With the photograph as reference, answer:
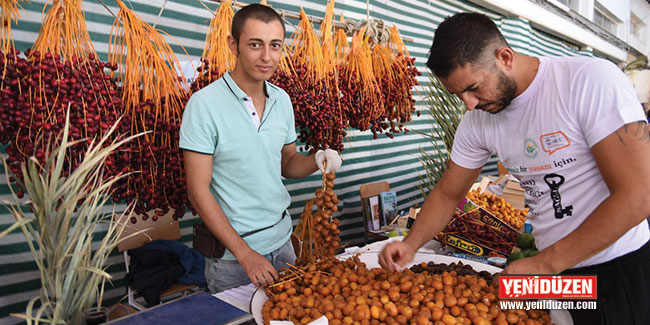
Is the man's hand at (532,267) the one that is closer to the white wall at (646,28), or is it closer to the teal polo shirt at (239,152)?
the teal polo shirt at (239,152)

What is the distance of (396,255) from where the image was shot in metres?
1.69

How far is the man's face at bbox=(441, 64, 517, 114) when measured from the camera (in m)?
1.26

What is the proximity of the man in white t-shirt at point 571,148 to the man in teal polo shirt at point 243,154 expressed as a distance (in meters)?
0.71

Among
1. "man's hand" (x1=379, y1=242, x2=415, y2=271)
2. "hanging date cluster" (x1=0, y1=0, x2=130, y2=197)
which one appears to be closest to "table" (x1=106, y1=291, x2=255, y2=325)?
"hanging date cluster" (x1=0, y1=0, x2=130, y2=197)

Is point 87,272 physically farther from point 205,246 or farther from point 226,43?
point 226,43

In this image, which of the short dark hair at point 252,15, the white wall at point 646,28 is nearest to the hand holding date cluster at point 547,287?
the short dark hair at point 252,15

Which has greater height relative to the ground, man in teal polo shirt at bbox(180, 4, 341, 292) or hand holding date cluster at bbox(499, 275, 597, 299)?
man in teal polo shirt at bbox(180, 4, 341, 292)

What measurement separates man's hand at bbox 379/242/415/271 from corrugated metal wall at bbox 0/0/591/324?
1.43 meters

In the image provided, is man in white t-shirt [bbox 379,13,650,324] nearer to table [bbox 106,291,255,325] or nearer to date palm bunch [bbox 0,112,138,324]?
table [bbox 106,291,255,325]

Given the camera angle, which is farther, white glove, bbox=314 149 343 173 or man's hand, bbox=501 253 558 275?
white glove, bbox=314 149 343 173

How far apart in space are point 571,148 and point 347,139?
2718mm

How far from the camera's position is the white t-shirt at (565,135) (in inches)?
45.9

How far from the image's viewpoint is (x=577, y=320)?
4.29 feet

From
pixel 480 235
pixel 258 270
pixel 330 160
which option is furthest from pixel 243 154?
pixel 480 235
